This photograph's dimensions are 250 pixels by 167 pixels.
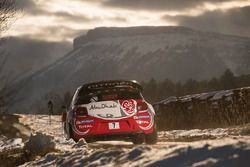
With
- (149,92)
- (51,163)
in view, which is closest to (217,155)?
(51,163)

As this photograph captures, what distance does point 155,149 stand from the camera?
7.35 meters

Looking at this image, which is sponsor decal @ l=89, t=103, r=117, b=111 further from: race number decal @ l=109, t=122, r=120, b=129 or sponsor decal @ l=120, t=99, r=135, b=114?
race number decal @ l=109, t=122, r=120, b=129

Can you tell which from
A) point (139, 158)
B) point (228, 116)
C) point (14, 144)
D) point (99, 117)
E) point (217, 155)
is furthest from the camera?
point (228, 116)

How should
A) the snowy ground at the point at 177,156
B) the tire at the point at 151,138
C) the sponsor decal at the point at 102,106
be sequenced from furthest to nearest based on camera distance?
1. the tire at the point at 151,138
2. the sponsor decal at the point at 102,106
3. the snowy ground at the point at 177,156

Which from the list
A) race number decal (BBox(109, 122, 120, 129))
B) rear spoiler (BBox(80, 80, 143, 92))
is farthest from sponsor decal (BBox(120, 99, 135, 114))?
rear spoiler (BBox(80, 80, 143, 92))

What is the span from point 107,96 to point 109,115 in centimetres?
44

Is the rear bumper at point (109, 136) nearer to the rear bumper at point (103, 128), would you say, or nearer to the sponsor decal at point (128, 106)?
the rear bumper at point (103, 128)

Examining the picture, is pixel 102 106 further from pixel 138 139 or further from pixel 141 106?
pixel 138 139

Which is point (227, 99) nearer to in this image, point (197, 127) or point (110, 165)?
point (197, 127)

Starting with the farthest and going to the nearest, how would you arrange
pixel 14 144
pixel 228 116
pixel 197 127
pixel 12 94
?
pixel 197 127 < pixel 228 116 < pixel 14 144 < pixel 12 94

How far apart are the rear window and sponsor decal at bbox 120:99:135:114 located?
0.10m

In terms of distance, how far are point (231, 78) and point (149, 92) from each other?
3538 cm

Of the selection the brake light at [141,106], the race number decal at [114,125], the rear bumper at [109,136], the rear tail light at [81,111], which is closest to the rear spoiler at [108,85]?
the brake light at [141,106]

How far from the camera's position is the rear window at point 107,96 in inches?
478
